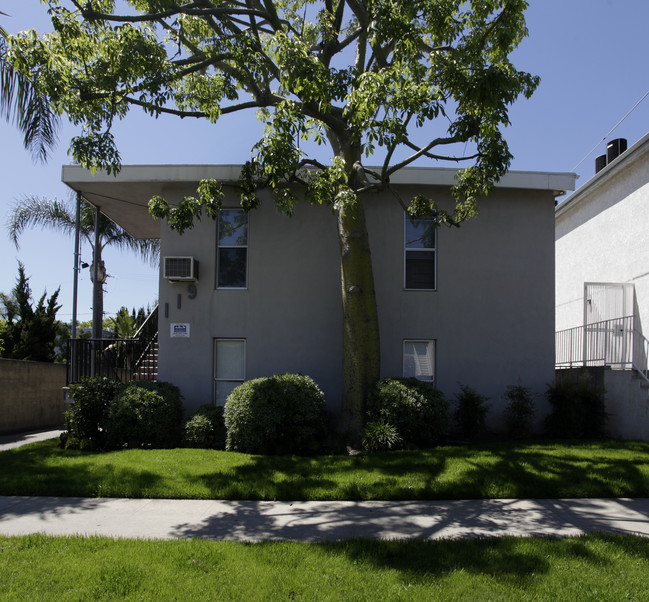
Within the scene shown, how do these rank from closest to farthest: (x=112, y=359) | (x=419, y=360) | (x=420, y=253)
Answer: (x=419, y=360), (x=420, y=253), (x=112, y=359)

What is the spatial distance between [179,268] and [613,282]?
1073 cm

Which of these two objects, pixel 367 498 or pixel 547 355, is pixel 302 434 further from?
pixel 547 355

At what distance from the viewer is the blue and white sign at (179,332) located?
36.7 ft

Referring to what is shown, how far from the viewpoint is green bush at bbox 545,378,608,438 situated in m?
10.7

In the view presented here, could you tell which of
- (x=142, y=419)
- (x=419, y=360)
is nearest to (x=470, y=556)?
(x=142, y=419)

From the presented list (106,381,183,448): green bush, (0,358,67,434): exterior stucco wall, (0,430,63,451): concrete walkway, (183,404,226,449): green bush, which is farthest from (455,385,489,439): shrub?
Answer: (0,358,67,434): exterior stucco wall

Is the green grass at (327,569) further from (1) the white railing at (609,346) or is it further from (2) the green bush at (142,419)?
(1) the white railing at (609,346)

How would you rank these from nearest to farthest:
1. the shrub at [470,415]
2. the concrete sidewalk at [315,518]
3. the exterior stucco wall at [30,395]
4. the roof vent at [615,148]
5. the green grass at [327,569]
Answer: the green grass at [327,569], the concrete sidewalk at [315,518], the shrub at [470,415], the exterior stucco wall at [30,395], the roof vent at [615,148]

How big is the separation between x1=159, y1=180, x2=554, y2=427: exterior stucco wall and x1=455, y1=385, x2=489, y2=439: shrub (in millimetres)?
547

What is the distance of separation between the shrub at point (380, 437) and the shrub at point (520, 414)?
2.95m

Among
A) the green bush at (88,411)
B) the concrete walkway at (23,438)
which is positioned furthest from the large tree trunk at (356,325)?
the concrete walkway at (23,438)

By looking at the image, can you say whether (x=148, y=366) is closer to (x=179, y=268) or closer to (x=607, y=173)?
(x=179, y=268)

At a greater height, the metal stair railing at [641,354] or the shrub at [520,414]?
the metal stair railing at [641,354]

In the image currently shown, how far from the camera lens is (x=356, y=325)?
9.66 m
